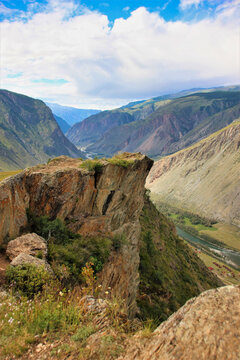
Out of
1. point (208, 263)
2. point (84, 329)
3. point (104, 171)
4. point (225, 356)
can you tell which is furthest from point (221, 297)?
point (208, 263)

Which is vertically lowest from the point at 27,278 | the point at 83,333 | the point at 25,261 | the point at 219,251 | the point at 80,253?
the point at 219,251

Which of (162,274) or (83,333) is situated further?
(162,274)

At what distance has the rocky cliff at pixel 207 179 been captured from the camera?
5354 inches

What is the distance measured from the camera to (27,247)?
9484 mm

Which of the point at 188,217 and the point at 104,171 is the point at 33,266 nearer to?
the point at 104,171

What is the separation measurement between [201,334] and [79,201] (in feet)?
39.2

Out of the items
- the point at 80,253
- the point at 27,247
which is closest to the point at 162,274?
the point at 80,253

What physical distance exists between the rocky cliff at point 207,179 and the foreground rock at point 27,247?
136934mm

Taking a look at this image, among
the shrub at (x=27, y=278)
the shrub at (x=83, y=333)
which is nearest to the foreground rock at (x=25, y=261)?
the shrub at (x=27, y=278)

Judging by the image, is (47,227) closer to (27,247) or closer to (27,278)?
(27,247)

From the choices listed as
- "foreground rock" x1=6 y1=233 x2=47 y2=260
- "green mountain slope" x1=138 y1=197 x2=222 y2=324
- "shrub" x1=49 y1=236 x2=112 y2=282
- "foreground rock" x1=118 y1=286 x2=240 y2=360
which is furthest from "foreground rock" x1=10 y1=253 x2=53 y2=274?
"green mountain slope" x1=138 y1=197 x2=222 y2=324

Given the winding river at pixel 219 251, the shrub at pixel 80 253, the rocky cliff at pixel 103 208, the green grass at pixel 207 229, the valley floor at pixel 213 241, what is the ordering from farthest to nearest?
the green grass at pixel 207 229
the winding river at pixel 219 251
the valley floor at pixel 213 241
the rocky cliff at pixel 103 208
the shrub at pixel 80 253

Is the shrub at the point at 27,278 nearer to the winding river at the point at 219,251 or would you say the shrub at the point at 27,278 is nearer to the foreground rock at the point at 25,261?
the foreground rock at the point at 25,261

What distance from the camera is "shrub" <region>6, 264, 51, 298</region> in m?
6.80
